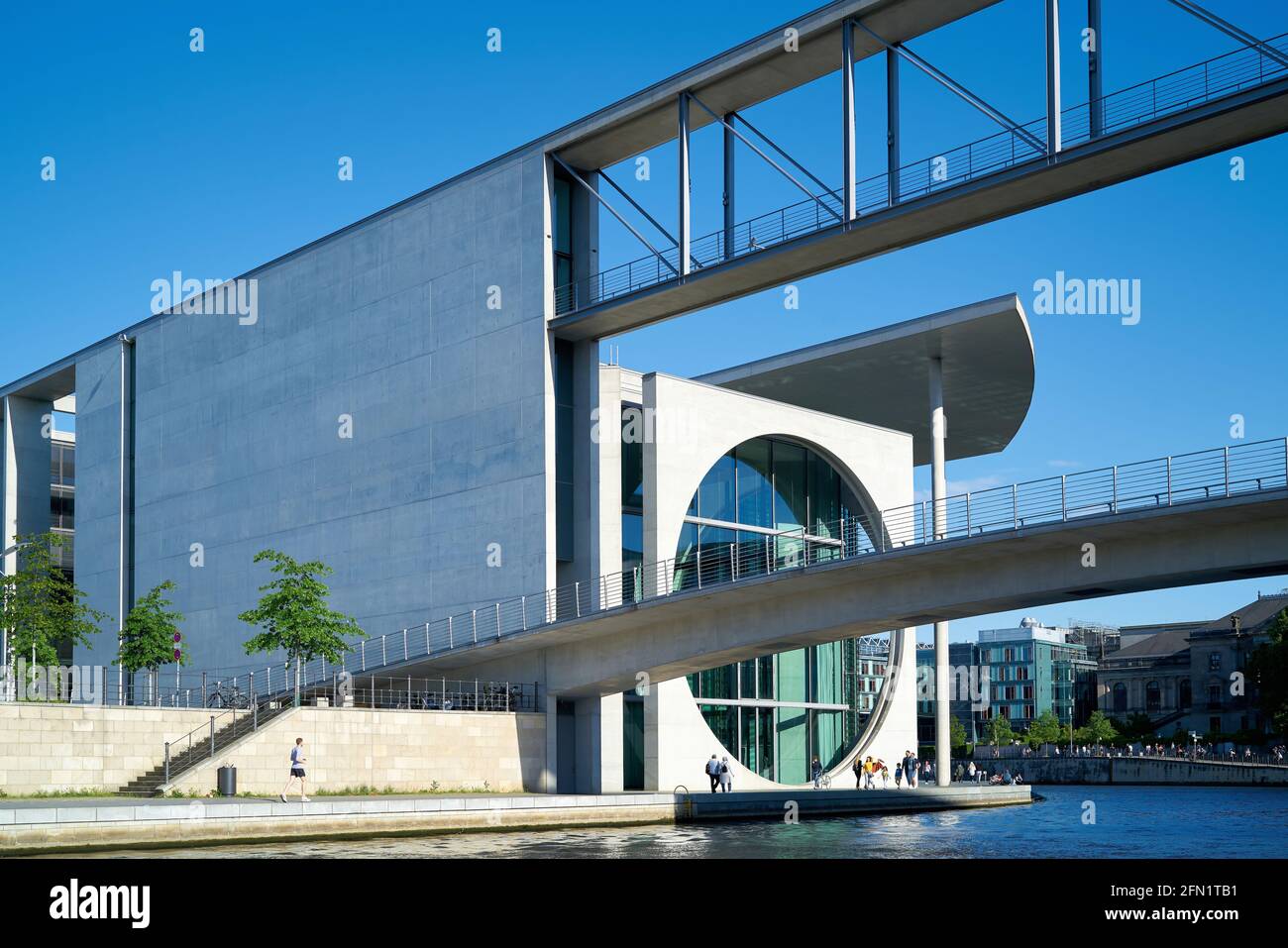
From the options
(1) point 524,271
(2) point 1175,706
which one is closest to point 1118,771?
(2) point 1175,706

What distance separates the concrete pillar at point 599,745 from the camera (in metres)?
37.8

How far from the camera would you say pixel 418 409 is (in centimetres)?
4162

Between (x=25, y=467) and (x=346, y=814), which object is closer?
(x=346, y=814)

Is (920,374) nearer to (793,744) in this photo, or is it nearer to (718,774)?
(793,744)

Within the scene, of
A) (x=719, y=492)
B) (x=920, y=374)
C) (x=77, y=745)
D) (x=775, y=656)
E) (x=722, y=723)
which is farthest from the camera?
(x=920, y=374)

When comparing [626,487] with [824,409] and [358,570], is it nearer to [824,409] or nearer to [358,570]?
[358,570]

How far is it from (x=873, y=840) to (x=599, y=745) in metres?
13.6

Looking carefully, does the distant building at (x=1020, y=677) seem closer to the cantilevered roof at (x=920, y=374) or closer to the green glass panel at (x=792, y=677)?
the cantilevered roof at (x=920, y=374)

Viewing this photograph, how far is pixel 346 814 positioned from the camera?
963 inches

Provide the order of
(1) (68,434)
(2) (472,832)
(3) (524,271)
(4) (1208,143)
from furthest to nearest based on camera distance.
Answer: (1) (68,434) → (3) (524,271) → (4) (1208,143) → (2) (472,832)

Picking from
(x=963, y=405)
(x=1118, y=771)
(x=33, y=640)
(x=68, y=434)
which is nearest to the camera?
(x=33, y=640)

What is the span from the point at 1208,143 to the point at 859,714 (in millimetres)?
22422

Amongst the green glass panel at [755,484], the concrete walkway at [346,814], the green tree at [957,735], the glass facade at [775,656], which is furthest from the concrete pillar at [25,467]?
the green tree at [957,735]

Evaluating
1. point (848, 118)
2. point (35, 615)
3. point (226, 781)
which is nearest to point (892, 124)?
point (848, 118)
